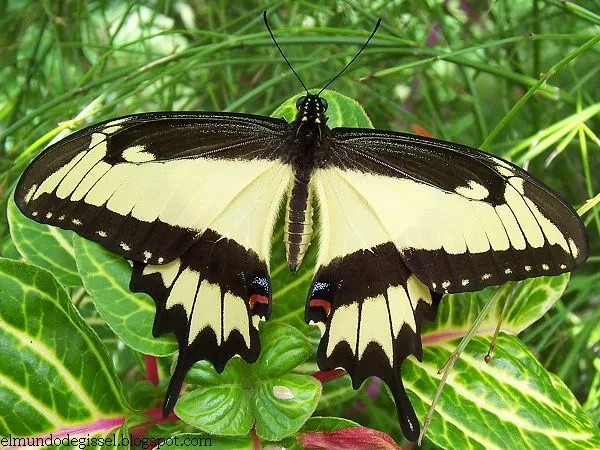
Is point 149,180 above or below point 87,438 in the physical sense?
above

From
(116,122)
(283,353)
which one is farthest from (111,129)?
(283,353)

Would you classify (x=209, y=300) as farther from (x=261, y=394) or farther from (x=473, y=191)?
(x=473, y=191)

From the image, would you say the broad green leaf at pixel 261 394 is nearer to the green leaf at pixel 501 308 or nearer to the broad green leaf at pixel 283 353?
the broad green leaf at pixel 283 353

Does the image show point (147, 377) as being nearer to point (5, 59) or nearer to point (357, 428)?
point (357, 428)

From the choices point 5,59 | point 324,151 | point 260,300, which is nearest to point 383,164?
point 324,151

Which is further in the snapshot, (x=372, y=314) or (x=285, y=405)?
(x=372, y=314)

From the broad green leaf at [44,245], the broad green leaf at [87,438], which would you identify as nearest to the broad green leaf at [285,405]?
the broad green leaf at [87,438]
